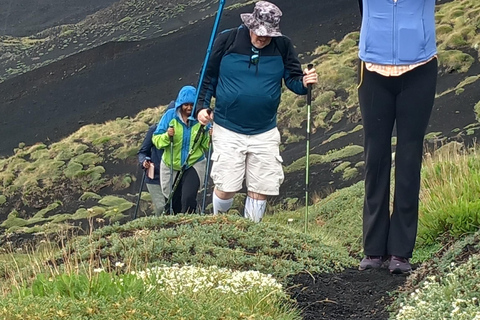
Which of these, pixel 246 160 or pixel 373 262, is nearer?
pixel 373 262

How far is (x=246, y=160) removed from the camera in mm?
8805

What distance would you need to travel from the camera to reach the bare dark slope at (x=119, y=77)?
3022 cm

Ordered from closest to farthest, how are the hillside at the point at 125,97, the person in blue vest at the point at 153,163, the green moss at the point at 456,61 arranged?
the person in blue vest at the point at 153,163, the hillside at the point at 125,97, the green moss at the point at 456,61

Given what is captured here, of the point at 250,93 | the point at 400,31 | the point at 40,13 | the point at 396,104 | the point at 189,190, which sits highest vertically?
the point at 400,31

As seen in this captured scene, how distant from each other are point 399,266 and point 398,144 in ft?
2.78

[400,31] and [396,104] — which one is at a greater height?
[400,31]

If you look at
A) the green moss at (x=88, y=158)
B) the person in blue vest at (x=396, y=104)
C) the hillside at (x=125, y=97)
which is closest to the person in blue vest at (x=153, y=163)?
the hillside at (x=125, y=97)

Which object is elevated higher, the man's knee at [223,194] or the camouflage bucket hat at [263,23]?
the camouflage bucket hat at [263,23]

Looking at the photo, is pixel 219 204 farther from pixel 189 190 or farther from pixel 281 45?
pixel 281 45

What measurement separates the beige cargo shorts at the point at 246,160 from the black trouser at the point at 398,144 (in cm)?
247

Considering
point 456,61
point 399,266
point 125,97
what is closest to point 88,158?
point 125,97

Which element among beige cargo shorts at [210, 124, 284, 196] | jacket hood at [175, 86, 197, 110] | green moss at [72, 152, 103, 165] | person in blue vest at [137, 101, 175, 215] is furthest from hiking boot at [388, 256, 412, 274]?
green moss at [72, 152, 103, 165]

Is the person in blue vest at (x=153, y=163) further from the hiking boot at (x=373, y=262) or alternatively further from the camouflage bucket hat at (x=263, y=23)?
the hiking boot at (x=373, y=262)

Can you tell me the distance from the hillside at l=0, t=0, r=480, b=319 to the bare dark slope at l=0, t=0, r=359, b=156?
0.16 ft
